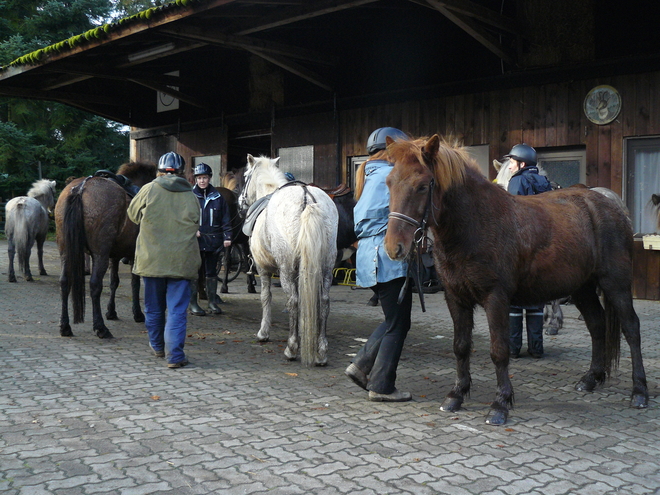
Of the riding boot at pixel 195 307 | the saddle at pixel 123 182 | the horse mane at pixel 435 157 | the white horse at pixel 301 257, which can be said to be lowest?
the riding boot at pixel 195 307

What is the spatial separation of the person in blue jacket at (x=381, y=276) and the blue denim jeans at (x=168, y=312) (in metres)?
2.01

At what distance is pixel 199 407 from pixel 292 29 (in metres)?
10.8

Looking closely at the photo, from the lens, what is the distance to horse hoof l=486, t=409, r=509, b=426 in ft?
14.9

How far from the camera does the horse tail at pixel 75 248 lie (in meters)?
7.54

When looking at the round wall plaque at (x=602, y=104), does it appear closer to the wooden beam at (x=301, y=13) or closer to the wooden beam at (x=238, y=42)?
the wooden beam at (x=301, y=13)

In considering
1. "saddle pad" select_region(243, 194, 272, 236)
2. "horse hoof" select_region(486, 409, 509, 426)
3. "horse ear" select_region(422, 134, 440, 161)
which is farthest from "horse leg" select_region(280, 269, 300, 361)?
"horse ear" select_region(422, 134, 440, 161)

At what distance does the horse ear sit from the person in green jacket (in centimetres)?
300

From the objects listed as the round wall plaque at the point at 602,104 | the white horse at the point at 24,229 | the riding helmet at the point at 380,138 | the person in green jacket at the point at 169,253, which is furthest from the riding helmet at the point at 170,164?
the white horse at the point at 24,229

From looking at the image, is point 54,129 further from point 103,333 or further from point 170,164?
point 170,164

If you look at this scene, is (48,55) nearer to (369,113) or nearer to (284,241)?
(369,113)

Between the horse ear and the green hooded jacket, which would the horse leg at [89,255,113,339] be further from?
the horse ear

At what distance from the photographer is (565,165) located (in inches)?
436

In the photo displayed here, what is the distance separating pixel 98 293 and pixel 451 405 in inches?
189

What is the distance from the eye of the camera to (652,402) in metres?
5.21
